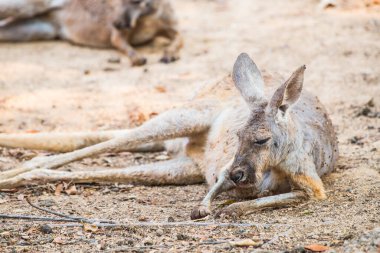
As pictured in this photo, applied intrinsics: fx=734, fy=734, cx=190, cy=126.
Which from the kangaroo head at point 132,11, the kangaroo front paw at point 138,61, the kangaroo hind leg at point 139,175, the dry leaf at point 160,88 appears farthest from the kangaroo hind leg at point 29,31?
the kangaroo hind leg at point 139,175

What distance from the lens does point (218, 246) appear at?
10.2 ft

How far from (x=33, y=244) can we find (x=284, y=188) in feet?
4.47

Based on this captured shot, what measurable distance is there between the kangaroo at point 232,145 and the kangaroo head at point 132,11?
287cm

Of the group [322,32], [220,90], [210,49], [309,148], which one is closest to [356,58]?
[322,32]

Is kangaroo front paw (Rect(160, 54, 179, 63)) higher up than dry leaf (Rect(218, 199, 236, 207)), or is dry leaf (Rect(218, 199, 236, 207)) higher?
dry leaf (Rect(218, 199, 236, 207))

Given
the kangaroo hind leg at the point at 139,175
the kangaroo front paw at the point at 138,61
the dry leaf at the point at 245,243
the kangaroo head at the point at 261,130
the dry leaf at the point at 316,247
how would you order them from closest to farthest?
1. the dry leaf at the point at 316,247
2. the dry leaf at the point at 245,243
3. the kangaroo head at the point at 261,130
4. the kangaroo hind leg at the point at 139,175
5. the kangaroo front paw at the point at 138,61

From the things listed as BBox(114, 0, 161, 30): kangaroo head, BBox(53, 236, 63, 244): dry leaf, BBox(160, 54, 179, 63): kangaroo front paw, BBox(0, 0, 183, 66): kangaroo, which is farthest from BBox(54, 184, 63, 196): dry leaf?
BBox(114, 0, 161, 30): kangaroo head

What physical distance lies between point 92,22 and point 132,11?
1.79 feet

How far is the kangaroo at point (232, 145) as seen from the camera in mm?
3627

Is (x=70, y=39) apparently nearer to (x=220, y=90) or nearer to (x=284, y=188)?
(x=220, y=90)

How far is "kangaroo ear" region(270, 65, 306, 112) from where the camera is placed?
365 centimetres

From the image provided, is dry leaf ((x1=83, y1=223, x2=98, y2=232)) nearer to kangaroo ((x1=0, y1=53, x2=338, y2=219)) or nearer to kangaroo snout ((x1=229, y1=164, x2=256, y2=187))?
kangaroo ((x1=0, y1=53, x2=338, y2=219))

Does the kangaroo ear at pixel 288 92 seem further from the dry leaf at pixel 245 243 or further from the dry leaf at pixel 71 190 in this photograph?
the dry leaf at pixel 71 190

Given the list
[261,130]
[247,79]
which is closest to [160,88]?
[247,79]
